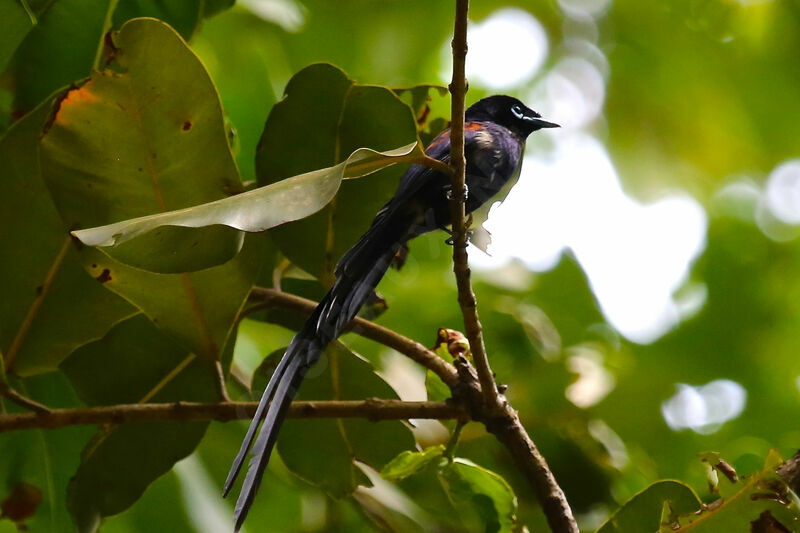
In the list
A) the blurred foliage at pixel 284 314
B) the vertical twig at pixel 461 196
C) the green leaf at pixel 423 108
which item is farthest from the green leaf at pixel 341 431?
the green leaf at pixel 423 108

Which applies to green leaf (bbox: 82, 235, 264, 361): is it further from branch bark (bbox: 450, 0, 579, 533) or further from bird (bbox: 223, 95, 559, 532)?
branch bark (bbox: 450, 0, 579, 533)

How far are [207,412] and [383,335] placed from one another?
0.33 m

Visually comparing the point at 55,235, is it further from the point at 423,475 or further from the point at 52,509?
the point at 423,475

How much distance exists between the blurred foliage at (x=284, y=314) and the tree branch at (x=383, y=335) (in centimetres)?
7

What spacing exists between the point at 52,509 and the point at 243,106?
97cm

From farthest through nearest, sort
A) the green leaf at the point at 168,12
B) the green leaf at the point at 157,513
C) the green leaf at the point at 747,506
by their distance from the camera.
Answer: the green leaf at the point at 157,513 < the green leaf at the point at 168,12 < the green leaf at the point at 747,506

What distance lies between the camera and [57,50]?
159cm

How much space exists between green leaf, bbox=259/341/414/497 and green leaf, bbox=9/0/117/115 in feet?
2.04

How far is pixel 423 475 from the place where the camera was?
5.91 feet

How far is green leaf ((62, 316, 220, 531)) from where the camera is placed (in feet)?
4.95

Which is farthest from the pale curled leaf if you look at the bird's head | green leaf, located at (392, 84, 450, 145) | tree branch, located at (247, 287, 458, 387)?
the bird's head

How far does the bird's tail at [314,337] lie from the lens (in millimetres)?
1047

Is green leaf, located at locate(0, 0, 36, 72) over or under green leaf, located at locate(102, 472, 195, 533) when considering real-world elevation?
over

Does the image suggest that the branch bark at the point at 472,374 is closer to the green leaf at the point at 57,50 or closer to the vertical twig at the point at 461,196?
the vertical twig at the point at 461,196
